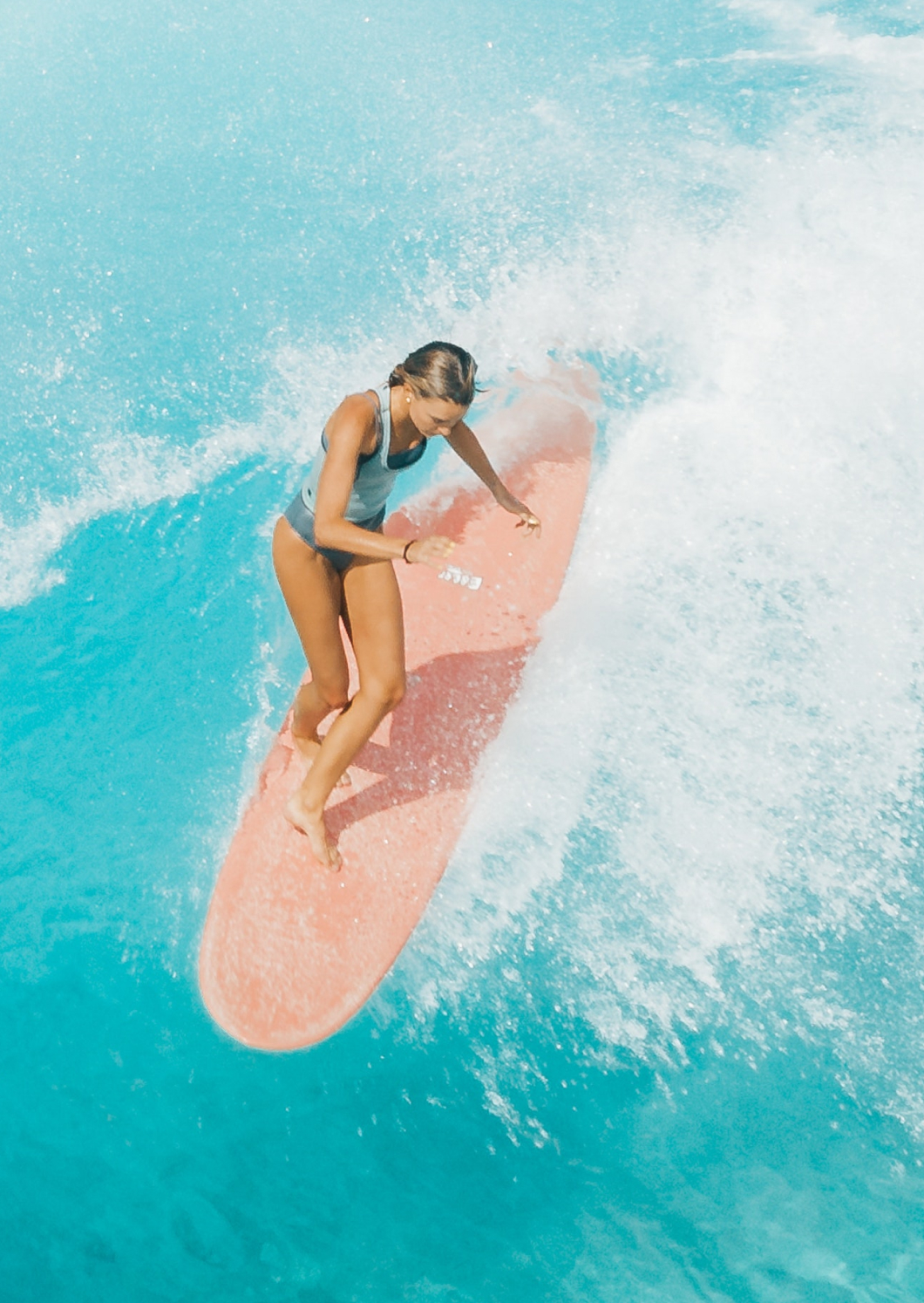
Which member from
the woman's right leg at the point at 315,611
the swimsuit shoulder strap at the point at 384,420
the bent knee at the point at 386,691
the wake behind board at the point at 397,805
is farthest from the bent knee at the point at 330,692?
the swimsuit shoulder strap at the point at 384,420

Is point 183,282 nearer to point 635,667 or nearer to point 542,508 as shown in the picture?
point 542,508

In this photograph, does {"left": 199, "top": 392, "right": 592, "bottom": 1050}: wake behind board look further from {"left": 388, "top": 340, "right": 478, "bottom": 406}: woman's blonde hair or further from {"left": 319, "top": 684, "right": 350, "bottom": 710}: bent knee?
{"left": 388, "top": 340, "right": 478, "bottom": 406}: woman's blonde hair

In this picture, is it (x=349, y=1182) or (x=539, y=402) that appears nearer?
(x=349, y=1182)

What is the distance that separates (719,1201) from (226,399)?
11.3ft

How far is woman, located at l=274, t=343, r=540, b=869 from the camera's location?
7.33 feet

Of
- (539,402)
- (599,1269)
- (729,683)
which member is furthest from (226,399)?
(599,1269)

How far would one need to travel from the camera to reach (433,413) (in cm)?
226

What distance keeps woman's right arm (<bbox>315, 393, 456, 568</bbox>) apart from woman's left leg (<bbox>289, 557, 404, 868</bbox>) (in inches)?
12.4

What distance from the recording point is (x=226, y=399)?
4227mm

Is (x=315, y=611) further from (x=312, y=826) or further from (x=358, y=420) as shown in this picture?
(x=312, y=826)

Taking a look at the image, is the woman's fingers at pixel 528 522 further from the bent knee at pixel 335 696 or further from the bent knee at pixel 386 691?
the bent knee at pixel 335 696

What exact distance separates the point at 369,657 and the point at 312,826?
2.04 feet

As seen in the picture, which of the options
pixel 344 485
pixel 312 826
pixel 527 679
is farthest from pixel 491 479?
pixel 312 826

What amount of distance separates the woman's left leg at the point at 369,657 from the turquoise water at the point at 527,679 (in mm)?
681
